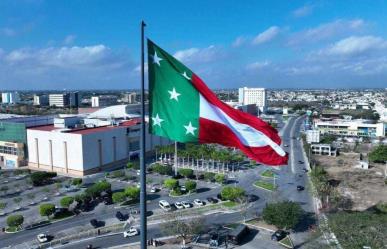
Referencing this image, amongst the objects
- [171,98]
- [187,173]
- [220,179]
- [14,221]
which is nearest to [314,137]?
[220,179]

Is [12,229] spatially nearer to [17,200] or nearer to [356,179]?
[17,200]

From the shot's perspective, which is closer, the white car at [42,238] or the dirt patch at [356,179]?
the white car at [42,238]

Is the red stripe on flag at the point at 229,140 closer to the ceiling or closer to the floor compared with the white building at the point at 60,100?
closer to the ceiling

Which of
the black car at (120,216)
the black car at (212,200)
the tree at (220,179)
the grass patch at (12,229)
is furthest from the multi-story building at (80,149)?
the black car at (212,200)

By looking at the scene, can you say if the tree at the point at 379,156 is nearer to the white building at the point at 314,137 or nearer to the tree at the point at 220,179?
the white building at the point at 314,137

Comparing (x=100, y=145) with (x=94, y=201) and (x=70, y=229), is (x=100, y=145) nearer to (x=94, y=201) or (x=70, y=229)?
(x=94, y=201)

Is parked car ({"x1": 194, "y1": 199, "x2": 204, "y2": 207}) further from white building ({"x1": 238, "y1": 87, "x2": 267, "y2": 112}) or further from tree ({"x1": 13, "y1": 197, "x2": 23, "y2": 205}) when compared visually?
white building ({"x1": 238, "y1": 87, "x2": 267, "y2": 112})

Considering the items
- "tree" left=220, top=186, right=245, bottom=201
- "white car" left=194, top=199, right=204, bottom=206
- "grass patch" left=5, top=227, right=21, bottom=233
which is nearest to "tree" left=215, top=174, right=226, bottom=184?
"tree" left=220, top=186, right=245, bottom=201

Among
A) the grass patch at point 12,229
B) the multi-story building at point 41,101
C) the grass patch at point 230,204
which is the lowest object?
the grass patch at point 12,229
